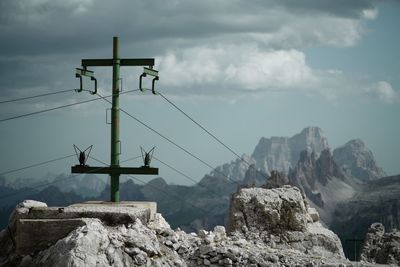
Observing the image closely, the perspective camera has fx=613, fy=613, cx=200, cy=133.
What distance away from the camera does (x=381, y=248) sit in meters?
22.2

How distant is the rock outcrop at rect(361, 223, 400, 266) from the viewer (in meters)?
20.4

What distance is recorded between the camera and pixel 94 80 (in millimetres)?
16859

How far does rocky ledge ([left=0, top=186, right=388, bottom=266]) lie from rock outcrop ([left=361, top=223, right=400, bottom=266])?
4.73 m

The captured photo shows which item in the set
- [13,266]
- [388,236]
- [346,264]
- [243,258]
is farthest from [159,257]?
[388,236]

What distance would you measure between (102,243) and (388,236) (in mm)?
14211

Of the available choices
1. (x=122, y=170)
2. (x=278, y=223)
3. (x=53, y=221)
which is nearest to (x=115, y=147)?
(x=122, y=170)

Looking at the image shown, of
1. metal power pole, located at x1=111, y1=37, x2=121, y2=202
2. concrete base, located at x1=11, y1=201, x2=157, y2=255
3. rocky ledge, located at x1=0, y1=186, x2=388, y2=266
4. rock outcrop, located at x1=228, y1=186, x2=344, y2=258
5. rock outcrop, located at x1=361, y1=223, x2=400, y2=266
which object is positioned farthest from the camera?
rock outcrop, located at x1=361, y1=223, x2=400, y2=266

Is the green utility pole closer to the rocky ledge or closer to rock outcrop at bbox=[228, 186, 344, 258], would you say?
the rocky ledge

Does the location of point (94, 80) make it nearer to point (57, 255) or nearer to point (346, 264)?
point (57, 255)

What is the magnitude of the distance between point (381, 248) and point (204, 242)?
10871 mm

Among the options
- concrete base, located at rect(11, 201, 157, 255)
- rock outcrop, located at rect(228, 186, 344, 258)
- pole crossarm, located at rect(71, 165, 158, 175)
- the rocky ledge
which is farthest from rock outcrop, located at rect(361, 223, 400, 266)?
concrete base, located at rect(11, 201, 157, 255)

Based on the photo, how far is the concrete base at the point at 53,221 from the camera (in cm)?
1283

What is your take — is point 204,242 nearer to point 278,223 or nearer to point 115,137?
point 278,223

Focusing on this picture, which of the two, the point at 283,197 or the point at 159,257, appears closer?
the point at 159,257
